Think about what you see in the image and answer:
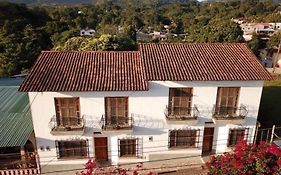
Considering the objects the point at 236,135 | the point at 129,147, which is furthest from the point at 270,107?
the point at 129,147

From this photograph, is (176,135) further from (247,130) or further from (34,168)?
(34,168)

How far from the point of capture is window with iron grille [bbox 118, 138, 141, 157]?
20172mm

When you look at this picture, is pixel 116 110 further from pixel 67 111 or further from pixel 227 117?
pixel 227 117

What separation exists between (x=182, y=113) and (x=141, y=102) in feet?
10.0

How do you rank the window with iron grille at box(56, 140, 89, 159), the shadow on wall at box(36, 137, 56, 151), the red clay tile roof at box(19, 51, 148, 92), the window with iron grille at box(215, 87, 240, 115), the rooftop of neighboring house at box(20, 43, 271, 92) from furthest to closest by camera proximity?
the window with iron grille at box(56, 140, 89, 159) → the window with iron grille at box(215, 87, 240, 115) → the shadow on wall at box(36, 137, 56, 151) → the rooftop of neighboring house at box(20, 43, 271, 92) → the red clay tile roof at box(19, 51, 148, 92)

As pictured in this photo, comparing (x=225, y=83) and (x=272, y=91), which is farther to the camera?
(x=272, y=91)

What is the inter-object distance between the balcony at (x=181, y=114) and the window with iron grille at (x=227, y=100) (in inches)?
Result: 64.7

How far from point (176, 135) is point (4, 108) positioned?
12924mm

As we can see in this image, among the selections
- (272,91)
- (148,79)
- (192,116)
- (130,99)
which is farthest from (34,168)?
(272,91)

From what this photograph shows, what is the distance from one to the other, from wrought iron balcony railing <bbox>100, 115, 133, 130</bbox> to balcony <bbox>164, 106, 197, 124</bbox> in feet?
8.55

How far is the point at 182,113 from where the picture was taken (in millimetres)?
19828

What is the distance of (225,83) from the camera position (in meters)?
19.2

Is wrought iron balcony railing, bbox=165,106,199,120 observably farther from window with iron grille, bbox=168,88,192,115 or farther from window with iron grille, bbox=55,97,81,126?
window with iron grille, bbox=55,97,81,126

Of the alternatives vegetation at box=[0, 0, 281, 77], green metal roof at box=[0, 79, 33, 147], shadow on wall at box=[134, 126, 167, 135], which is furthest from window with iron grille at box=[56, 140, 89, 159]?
vegetation at box=[0, 0, 281, 77]
